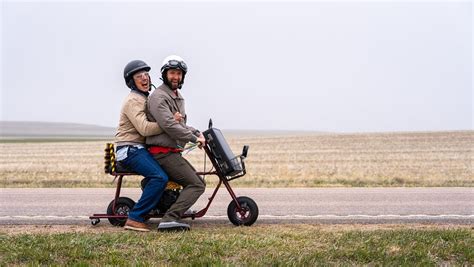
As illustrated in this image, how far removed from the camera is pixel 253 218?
22.7 feet

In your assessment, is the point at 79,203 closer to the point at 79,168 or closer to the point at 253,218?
the point at 253,218

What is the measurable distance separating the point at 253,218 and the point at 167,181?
3.66 ft

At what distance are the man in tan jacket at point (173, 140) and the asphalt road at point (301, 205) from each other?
2.84ft

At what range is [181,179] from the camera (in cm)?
668

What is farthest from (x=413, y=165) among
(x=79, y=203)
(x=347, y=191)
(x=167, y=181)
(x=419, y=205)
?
(x=167, y=181)

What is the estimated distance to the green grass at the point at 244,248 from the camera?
16.4 feet

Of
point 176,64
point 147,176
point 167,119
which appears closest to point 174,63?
point 176,64

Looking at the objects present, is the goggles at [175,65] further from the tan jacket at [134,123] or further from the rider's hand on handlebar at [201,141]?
the rider's hand on handlebar at [201,141]

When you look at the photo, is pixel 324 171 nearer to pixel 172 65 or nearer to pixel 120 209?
pixel 120 209

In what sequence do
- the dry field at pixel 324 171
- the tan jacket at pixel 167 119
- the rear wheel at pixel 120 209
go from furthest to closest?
the dry field at pixel 324 171, the rear wheel at pixel 120 209, the tan jacket at pixel 167 119

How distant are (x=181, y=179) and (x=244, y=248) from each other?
5.11ft

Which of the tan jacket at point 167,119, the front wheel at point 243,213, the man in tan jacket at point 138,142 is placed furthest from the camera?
the front wheel at point 243,213

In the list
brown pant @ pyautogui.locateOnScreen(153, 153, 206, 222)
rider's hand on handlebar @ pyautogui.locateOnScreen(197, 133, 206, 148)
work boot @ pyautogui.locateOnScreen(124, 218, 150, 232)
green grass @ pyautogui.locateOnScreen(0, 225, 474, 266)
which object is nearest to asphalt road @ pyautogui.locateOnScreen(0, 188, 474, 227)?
brown pant @ pyautogui.locateOnScreen(153, 153, 206, 222)

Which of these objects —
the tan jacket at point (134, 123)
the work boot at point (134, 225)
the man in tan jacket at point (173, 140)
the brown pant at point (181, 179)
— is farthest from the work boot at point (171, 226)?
the tan jacket at point (134, 123)
